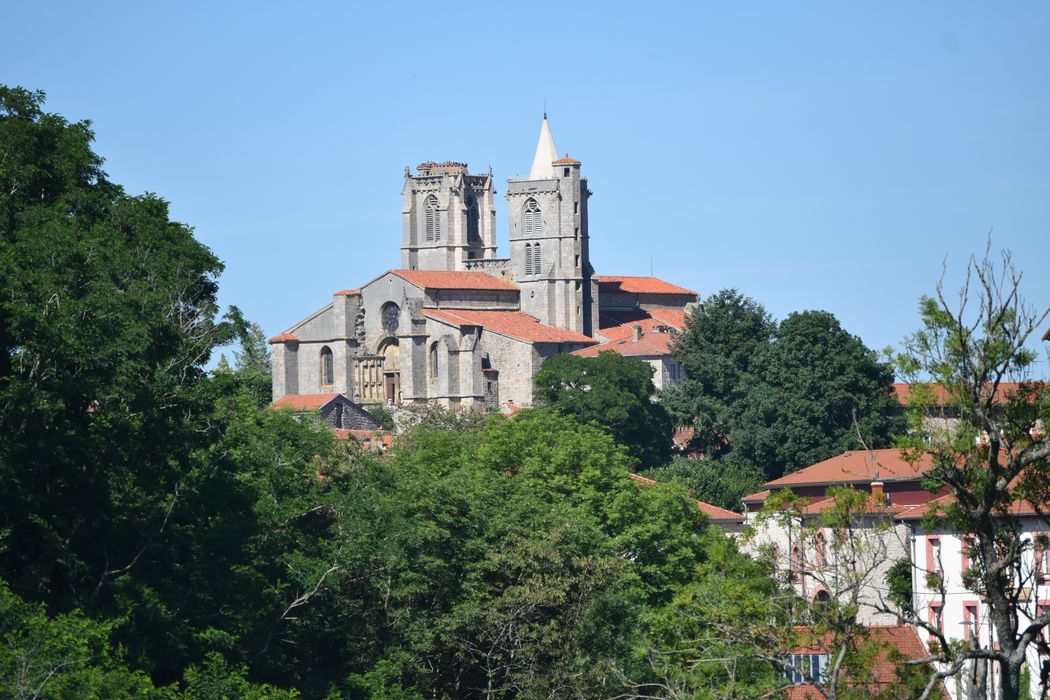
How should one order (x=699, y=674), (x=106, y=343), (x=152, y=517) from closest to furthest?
(x=699, y=674)
(x=106, y=343)
(x=152, y=517)

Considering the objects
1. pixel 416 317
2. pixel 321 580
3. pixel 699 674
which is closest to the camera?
pixel 699 674

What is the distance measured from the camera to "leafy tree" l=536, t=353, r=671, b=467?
9300 centimetres

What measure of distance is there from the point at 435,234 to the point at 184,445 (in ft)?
309

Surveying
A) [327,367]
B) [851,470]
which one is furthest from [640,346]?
[851,470]

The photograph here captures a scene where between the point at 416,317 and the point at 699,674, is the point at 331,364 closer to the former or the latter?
the point at 416,317

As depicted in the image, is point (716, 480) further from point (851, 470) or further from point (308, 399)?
point (308, 399)

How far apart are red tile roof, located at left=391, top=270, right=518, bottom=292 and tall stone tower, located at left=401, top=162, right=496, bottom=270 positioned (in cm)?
628

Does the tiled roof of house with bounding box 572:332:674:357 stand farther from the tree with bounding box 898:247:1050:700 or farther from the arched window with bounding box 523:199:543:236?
the tree with bounding box 898:247:1050:700

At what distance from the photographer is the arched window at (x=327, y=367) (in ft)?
377

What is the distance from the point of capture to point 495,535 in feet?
128

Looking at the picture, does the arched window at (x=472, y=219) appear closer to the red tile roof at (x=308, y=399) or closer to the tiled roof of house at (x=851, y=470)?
the red tile roof at (x=308, y=399)

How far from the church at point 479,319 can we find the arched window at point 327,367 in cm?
6

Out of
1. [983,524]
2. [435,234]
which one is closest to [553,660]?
[983,524]

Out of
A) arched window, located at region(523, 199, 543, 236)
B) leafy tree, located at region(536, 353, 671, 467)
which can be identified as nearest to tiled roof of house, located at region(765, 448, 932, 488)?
leafy tree, located at region(536, 353, 671, 467)
